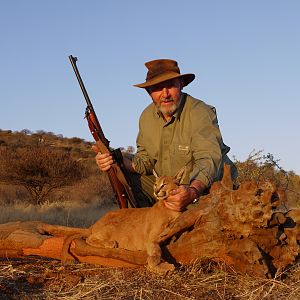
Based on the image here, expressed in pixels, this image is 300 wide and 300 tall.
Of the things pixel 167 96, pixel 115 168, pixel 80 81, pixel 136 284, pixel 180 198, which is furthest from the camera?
pixel 80 81

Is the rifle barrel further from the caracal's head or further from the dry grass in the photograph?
the dry grass

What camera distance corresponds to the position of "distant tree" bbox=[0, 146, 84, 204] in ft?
65.6

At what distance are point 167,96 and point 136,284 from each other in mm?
2797

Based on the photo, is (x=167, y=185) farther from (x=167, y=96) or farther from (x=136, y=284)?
(x=167, y=96)

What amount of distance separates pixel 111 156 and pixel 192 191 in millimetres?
1431

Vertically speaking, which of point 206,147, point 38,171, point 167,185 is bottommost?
point 167,185

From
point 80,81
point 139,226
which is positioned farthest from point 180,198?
point 80,81

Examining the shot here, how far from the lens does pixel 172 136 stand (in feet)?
20.8

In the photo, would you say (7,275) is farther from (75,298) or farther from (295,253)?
(295,253)

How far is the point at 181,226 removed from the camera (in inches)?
180

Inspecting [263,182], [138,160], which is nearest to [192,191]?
[263,182]

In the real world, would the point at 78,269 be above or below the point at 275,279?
above

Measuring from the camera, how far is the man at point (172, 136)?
558cm

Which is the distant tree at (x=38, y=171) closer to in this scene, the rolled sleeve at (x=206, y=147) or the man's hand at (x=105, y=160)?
the man's hand at (x=105, y=160)
